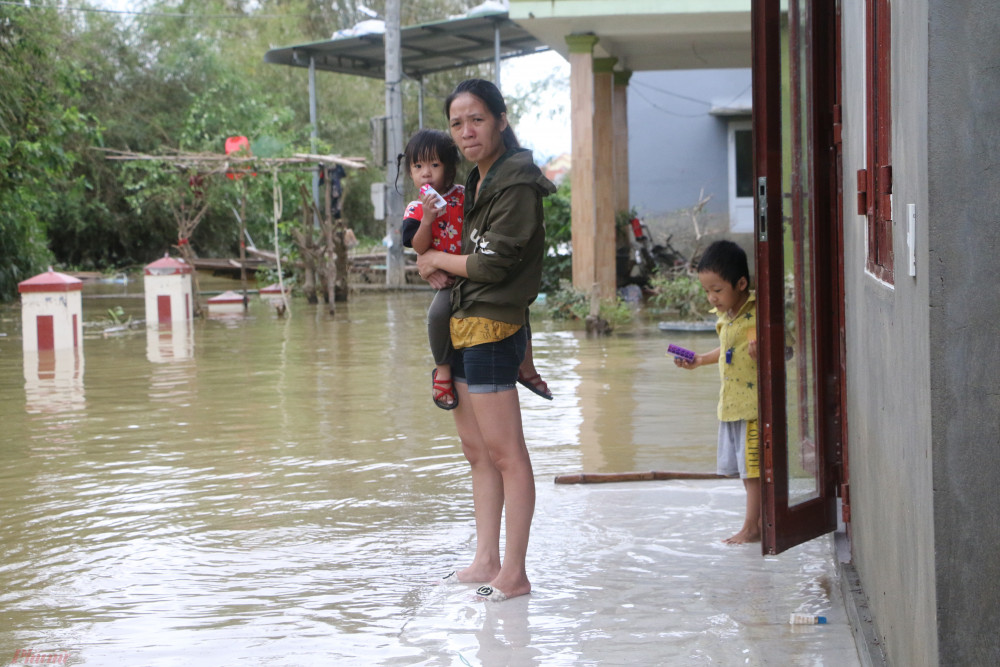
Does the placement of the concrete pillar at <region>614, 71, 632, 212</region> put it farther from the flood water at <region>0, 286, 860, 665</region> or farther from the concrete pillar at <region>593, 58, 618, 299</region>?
the flood water at <region>0, 286, 860, 665</region>

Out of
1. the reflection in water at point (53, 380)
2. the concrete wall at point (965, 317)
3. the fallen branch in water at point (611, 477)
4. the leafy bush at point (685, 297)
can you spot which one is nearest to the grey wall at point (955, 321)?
the concrete wall at point (965, 317)

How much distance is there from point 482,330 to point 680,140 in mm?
20549

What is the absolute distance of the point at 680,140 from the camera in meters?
23.6

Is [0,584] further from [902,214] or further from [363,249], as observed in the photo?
[363,249]

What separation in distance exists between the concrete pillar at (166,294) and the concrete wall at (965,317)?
50.1 ft

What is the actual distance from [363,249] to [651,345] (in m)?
17.6

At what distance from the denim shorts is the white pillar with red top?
32.2ft

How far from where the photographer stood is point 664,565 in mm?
4160

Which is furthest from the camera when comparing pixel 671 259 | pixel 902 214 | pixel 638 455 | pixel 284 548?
pixel 671 259

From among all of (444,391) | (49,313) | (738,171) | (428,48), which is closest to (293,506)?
(444,391)

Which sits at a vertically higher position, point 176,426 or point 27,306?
point 27,306

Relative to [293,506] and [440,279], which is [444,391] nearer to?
[440,279]

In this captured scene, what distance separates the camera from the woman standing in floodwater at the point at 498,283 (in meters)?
3.72

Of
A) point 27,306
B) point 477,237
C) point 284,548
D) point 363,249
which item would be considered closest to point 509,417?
point 477,237
